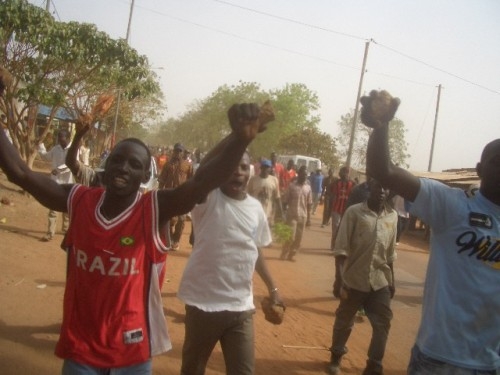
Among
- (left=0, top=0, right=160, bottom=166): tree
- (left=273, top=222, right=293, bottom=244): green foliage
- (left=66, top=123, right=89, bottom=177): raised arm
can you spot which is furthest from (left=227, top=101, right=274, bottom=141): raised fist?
(left=0, top=0, right=160, bottom=166): tree

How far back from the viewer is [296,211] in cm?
950

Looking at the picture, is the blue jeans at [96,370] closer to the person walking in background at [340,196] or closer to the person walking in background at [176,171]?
the person walking in background at [176,171]

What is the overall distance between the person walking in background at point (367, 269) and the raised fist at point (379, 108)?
7.00 feet

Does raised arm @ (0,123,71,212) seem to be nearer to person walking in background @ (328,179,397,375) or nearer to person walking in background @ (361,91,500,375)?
person walking in background @ (361,91,500,375)

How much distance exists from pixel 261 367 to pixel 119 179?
3.01m

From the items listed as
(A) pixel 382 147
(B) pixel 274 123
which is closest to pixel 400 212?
(A) pixel 382 147

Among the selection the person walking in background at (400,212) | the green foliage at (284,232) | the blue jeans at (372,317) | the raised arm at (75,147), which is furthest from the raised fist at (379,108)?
the green foliage at (284,232)

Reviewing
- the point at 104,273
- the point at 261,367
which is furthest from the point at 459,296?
the point at 261,367

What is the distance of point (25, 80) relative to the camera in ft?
40.4

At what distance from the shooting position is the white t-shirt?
9.72 feet

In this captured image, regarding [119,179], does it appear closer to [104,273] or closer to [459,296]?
[104,273]

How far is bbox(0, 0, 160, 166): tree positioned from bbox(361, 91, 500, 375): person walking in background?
10.2 meters

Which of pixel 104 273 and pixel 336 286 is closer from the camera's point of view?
pixel 104 273

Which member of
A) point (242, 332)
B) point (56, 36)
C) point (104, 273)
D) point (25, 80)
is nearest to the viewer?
point (104, 273)
